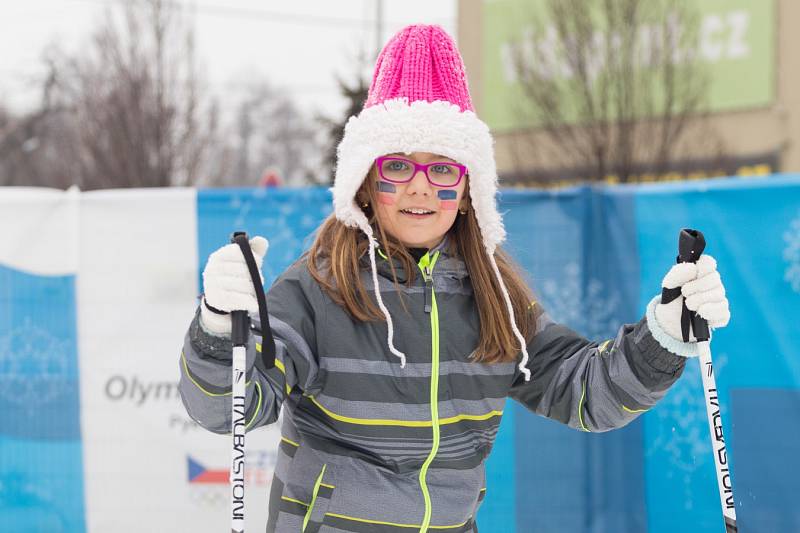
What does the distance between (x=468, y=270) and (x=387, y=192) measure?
1.04 ft

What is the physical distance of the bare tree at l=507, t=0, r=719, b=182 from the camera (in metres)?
11.6

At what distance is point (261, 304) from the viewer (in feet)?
6.74

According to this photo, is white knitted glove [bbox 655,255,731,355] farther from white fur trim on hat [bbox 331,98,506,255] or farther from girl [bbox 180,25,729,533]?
white fur trim on hat [bbox 331,98,506,255]

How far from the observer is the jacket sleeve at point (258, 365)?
6.53 ft

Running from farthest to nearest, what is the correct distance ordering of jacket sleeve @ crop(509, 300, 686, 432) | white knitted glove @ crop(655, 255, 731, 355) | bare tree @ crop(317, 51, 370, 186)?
bare tree @ crop(317, 51, 370, 186), jacket sleeve @ crop(509, 300, 686, 432), white knitted glove @ crop(655, 255, 731, 355)

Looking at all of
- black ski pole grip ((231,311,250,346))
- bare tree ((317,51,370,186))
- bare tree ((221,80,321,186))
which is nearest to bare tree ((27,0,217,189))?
bare tree ((317,51,370,186))

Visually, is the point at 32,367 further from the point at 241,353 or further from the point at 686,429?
the point at 686,429

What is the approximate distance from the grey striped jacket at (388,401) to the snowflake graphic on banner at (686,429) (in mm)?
1572

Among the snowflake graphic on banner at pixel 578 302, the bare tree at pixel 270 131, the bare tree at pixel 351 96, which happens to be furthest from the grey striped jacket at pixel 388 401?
the bare tree at pixel 270 131

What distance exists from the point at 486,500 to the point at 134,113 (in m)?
8.96

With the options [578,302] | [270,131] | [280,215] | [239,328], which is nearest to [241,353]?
[239,328]

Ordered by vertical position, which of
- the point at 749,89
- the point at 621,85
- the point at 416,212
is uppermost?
the point at 749,89

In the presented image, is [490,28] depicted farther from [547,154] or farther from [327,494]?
[327,494]

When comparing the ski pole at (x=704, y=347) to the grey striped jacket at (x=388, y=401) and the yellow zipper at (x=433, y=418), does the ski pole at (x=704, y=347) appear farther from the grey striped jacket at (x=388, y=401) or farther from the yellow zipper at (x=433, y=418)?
the yellow zipper at (x=433, y=418)
